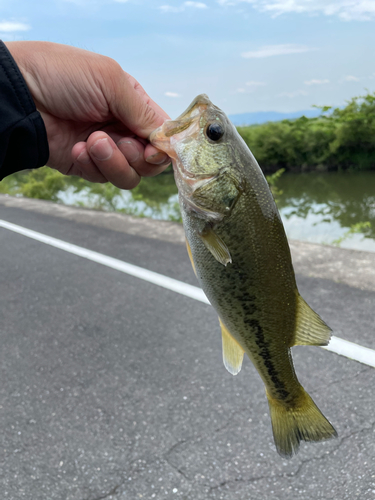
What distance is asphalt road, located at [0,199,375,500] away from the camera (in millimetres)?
2357

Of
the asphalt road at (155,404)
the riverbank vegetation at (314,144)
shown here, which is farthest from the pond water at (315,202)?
the asphalt road at (155,404)

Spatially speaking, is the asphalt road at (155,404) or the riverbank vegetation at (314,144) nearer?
the asphalt road at (155,404)

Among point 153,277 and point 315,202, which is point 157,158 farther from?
point 315,202

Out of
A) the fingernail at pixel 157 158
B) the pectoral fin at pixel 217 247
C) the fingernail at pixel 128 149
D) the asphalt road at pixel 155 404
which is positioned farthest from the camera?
the asphalt road at pixel 155 404

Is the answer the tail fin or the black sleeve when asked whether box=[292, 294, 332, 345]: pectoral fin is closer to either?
the tail fin

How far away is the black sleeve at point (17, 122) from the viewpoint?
1.76 meters

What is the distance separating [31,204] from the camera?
30.9ft

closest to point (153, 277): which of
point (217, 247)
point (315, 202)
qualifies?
point (217, 247)

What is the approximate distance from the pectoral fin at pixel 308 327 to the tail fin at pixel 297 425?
0.20 m

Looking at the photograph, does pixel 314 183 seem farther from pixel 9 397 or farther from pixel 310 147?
pixel 9 397

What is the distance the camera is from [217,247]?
4.07 feet

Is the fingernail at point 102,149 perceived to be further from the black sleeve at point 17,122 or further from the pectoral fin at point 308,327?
the pectoral fin at point 308,327

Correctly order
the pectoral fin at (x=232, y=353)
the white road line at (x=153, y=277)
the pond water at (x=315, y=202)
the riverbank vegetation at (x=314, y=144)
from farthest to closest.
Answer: the riverbank vegetation at (x=314, y=144), the pond water at (x=315, y=202), the white road line at (x=153, y=277), the pectoral fin at (x=232, y=353)

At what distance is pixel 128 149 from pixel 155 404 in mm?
1840
